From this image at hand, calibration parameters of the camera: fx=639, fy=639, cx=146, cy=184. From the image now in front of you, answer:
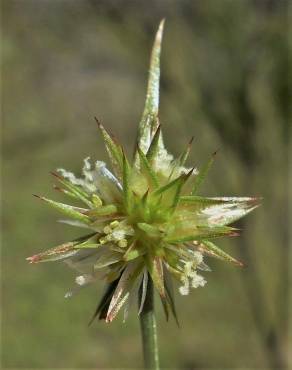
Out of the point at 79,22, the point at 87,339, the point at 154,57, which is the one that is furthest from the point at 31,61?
the point at 154,57

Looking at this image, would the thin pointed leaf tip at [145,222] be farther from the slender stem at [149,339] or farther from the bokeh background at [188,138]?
the bokeh background at [188,138]

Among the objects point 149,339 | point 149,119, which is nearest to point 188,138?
point 149,119

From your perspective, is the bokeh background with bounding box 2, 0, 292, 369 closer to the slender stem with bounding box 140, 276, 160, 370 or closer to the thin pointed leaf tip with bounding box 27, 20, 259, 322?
the thin pointed leaf tip with bounding box 27, 20, 259, 322

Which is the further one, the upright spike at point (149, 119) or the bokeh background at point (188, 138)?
the bokeh background at point (188, 138)

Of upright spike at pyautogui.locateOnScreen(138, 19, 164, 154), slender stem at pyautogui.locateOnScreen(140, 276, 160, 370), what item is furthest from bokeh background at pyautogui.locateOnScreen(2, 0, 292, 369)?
slender stem at pyautogui.locateOnScreen(140, 276, 160, 370)

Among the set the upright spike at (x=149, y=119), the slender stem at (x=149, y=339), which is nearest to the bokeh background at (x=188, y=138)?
the upright spike at (x=149, y=119)
